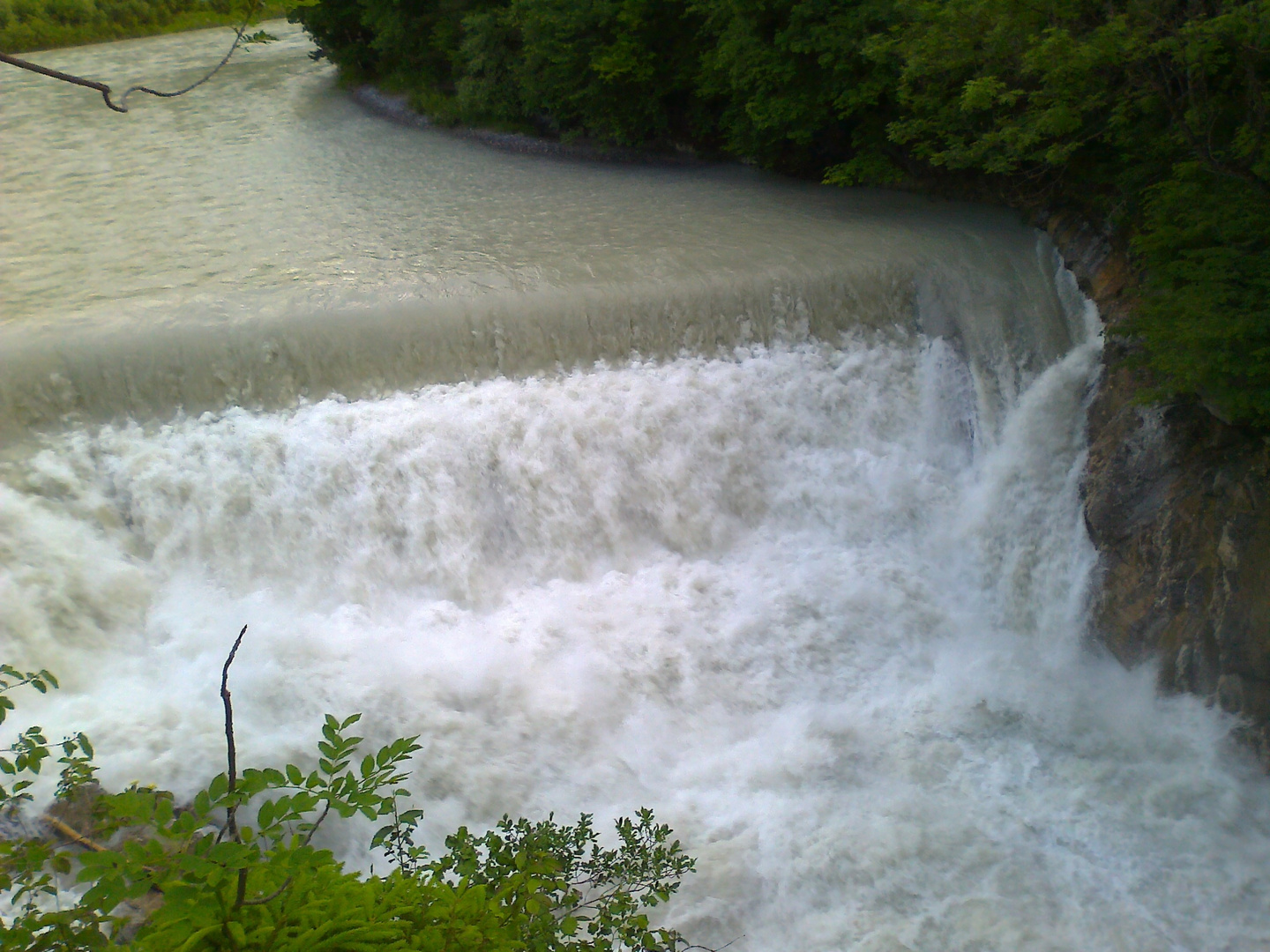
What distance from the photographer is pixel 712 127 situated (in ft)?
34.4

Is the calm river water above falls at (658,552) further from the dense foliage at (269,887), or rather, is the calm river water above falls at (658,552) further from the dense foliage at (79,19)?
the dense foliage at (269,887)

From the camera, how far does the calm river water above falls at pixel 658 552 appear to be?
14.6ft

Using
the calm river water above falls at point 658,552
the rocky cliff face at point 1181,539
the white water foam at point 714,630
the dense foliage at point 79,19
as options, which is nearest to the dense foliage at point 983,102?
the rocky cliff face at point 1181,539

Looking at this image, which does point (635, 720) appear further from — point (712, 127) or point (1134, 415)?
point (712, 127)

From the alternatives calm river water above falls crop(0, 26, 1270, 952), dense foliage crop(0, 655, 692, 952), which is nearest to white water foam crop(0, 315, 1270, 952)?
calm river water above falls crop(0, 26, 1270, 952)

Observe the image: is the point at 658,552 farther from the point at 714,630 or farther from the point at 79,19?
the point at 79,19

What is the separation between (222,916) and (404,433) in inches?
174

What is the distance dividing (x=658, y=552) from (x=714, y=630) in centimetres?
76

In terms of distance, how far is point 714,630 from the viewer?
18.4ft

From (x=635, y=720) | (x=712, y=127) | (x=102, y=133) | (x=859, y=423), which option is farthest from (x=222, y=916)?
(x=102, y=133)

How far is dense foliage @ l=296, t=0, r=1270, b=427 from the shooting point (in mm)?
5270

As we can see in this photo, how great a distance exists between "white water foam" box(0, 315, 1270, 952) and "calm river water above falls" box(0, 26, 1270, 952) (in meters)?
0.02

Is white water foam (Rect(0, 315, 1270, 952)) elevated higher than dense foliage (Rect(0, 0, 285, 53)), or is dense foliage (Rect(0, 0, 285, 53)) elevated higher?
dense foliage (Rect(0, 0, 285, 53))

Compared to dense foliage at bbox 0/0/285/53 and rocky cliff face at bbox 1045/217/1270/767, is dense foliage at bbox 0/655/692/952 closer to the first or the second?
dense foliage at bbox 0/0/285/53
